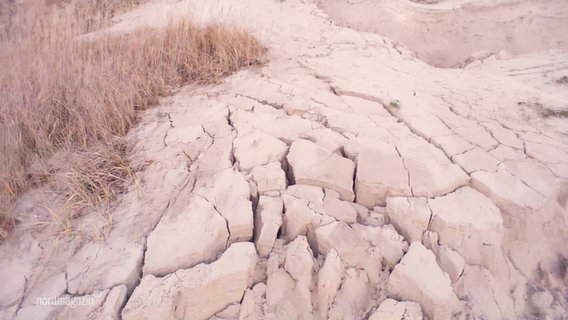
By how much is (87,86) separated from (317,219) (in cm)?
197

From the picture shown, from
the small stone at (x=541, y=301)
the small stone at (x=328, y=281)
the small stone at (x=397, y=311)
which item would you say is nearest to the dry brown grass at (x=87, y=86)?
the small stone at (x=328, y=281)

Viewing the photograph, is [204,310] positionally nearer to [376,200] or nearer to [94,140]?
[376,200]

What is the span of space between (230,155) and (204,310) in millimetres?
893

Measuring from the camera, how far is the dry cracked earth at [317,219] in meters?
1.51

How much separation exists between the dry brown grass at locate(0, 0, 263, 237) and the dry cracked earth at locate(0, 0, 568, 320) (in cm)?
15

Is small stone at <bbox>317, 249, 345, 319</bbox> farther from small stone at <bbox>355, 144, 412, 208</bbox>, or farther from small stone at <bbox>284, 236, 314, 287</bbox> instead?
small stone at <bbox>355, 144, 412, 208</bbox>

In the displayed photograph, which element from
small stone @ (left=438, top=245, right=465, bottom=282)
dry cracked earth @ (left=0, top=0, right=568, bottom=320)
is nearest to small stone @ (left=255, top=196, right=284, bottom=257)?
dry cracked earth @ (left=0, top=0, right=568, bottom=320)

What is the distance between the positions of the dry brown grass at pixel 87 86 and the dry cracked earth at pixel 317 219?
0.48ft

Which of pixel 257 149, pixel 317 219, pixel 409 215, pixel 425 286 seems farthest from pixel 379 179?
pixel 257 149

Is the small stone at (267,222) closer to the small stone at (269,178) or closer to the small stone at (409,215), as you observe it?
the small stone at (269,178)

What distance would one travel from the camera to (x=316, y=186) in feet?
6.24

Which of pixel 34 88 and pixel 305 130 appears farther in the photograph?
pixel 34 88

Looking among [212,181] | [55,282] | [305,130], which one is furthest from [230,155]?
[55,282]

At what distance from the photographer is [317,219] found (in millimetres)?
1715
